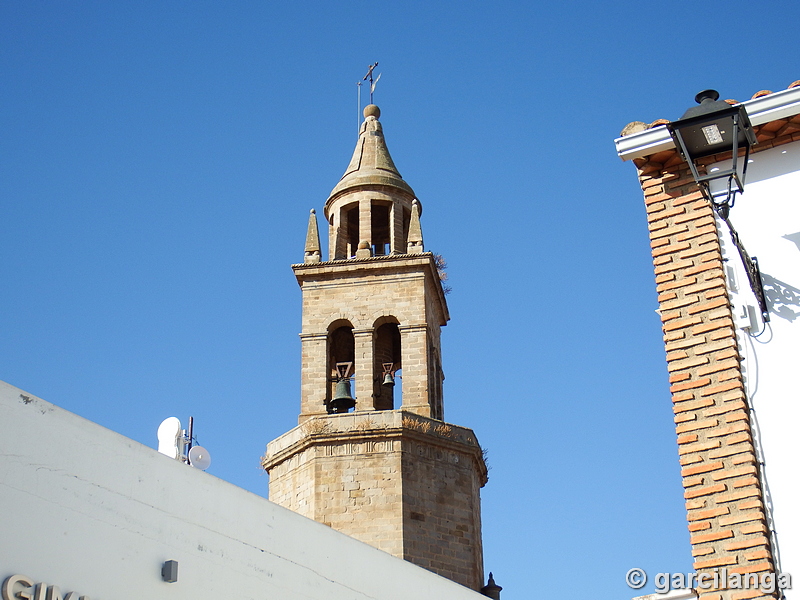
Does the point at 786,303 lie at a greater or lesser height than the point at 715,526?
greater

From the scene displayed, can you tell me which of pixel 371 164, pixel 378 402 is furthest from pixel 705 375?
pixel 371 164

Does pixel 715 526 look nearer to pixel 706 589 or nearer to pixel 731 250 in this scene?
pixel 706 589

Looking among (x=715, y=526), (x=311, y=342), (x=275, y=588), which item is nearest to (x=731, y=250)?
(x=715, y=526)

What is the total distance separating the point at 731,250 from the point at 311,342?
1507cm

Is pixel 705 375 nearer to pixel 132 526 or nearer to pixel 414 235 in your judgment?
pixel 132 526

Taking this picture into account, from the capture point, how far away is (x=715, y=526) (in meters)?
9.12

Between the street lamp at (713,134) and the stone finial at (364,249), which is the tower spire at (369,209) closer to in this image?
the stone finial at (364,249)

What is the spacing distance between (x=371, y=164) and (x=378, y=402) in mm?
5976

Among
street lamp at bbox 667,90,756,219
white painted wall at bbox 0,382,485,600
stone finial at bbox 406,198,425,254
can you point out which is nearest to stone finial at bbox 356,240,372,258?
stone finial at bbox 406,198,425,254

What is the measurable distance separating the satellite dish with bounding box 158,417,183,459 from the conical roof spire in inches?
601

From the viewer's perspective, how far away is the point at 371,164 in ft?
89.8

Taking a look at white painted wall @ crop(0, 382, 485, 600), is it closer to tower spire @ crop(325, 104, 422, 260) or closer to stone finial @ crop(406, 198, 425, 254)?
stone finial @ crop(406, 198, 425, 254)

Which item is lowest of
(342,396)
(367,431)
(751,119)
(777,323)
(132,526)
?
(132,526)

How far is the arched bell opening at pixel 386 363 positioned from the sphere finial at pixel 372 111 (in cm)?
635
